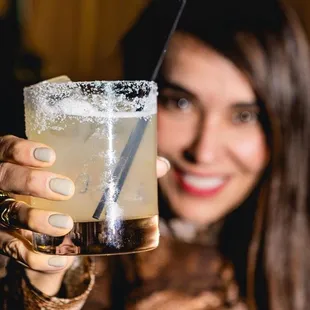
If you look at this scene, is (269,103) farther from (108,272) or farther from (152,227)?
(152,227)

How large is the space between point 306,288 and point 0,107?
159 cm

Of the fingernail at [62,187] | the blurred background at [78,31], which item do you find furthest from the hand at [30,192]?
the blurred background at [78,31]

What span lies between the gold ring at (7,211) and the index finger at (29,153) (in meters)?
0.10

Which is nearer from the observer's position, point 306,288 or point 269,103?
point 269,103

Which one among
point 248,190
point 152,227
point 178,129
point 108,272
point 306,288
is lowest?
point 306,288

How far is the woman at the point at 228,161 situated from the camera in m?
2.02

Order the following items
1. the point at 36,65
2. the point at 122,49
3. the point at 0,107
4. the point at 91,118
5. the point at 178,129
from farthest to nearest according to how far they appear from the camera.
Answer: the point at 36,65
the point at 0,107
the point at 122,49
the point at 178,129
the point at 91,118

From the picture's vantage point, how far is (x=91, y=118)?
1.04 meters

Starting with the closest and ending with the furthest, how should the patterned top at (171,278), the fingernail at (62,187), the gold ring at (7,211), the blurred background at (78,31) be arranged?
1. the fingernail at (62,187)
2. the gold ring at (7,211)
3. the patterned top at (171,278)
4. the blurred background at (78,31)

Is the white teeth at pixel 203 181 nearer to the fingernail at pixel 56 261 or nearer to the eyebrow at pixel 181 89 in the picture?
the eyebrow at pixel 181 89

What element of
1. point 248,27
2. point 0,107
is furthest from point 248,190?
point 0,107

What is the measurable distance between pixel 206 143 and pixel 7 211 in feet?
3.28

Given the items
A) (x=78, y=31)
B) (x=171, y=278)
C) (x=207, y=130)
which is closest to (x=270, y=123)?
(x=207, y=130)

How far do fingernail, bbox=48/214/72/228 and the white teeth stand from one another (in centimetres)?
109
